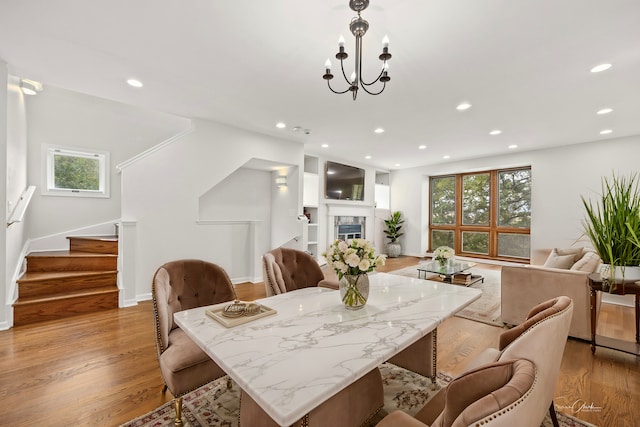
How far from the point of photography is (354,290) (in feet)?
5.35

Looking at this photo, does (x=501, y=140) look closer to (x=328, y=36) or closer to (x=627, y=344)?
(x=627, y=344)

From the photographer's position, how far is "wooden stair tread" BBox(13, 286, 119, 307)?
3041 millimetres

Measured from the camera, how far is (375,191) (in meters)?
8.09

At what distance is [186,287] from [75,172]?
4292mm

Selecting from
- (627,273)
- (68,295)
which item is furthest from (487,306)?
(68,295)

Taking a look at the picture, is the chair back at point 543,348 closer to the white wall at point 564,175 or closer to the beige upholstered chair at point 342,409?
the beige upholstered chair at point 342,409

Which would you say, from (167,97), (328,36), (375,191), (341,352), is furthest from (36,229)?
(375,191)

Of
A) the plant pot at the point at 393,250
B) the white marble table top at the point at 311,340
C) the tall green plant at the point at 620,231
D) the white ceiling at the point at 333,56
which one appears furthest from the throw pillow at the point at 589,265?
the plant pot at the point at 393,250

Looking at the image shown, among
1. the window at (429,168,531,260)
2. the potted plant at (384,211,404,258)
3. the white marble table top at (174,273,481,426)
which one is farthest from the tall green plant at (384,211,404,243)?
the white marble table top at (174,273,481,426)

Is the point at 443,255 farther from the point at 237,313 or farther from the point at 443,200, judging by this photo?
the point at 237,313

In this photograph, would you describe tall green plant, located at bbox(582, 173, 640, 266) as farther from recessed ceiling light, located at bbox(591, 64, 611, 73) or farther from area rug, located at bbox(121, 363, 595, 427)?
area rug, located at bbox(121, 363, 595, 427)

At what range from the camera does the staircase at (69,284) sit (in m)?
3.10

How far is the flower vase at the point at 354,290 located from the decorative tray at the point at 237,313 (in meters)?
0.42

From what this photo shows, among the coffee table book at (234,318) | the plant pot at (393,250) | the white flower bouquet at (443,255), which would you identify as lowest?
the plant pot at (393,250)
